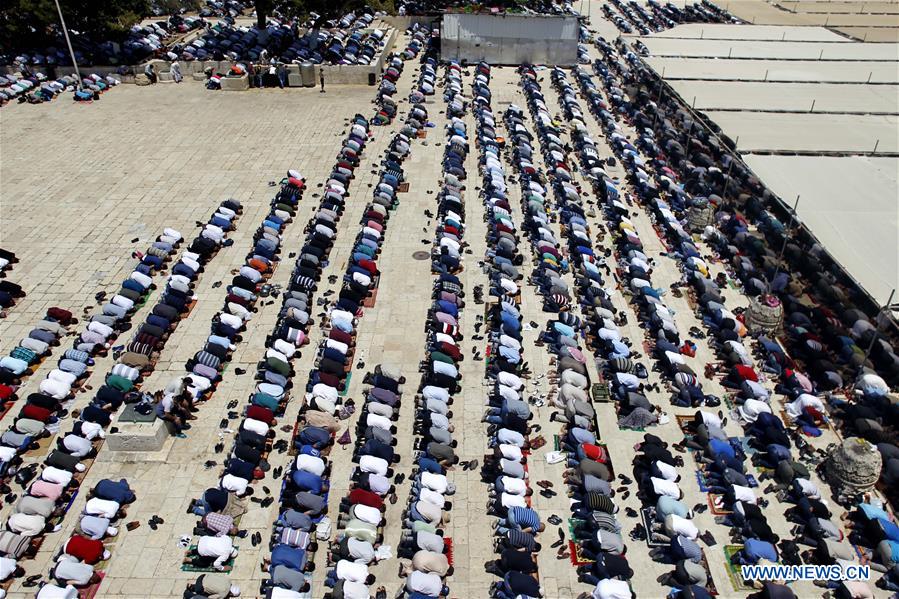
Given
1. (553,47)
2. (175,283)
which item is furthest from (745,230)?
(553,47)

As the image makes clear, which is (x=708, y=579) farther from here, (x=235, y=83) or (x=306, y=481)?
(x=235, y=83)

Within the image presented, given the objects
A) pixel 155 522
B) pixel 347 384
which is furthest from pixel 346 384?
pixel 155 522

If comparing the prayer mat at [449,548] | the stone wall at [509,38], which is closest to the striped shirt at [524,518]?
the prayer mat at [449,548]

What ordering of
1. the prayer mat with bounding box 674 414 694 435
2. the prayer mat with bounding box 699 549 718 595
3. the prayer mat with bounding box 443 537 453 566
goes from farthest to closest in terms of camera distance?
the prayer mat with bounding box 674 414 694 435
the prayer mat with bounding box 443 537 453 566
the prayer mat with bounding box 699 549 718 595

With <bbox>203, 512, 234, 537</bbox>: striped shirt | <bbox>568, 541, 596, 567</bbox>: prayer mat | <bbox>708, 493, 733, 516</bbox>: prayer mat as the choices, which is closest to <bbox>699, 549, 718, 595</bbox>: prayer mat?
<bbox>708, 493, 733, 516</bbox>: prayer mat

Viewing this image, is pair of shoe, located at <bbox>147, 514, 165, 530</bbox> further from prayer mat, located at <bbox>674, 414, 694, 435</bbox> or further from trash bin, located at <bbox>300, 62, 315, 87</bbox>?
trash bin, located at <bbox>300, 62, 315, 87</bbox>

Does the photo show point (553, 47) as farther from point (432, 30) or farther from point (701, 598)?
point (701, 598)

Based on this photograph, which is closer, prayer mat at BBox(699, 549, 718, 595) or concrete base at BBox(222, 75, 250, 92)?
prayer mat at BBox(699, 549, 718, 595)
